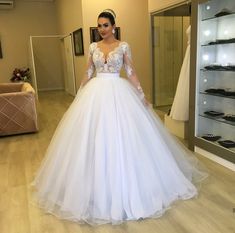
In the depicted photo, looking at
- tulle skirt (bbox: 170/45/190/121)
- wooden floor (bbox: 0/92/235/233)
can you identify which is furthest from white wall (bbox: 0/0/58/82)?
tulle skirt (bbox: 170/45/190/121)

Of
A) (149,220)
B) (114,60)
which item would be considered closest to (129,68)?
(114,60)

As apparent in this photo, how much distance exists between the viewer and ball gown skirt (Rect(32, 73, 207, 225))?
1.94m

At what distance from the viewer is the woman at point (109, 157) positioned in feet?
6.36

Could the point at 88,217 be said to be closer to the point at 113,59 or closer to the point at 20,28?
the point at 113,59

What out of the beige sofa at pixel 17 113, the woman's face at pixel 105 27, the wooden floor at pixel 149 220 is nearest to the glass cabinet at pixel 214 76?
the wooden floor at pixel 149 220

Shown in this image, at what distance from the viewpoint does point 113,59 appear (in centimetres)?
210

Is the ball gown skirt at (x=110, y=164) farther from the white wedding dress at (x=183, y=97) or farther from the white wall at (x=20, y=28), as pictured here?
the white wall at (x=20, y=28)

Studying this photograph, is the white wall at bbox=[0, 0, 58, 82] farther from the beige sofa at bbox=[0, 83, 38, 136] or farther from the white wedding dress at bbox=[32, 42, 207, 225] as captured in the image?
the white wedding dress at bbox=[32, 42, 207, 225]

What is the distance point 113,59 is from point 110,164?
0.84 meters

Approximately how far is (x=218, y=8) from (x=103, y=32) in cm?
156

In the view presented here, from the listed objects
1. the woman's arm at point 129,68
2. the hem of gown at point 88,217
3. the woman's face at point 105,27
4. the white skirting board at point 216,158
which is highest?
the woman's face at point 105,27

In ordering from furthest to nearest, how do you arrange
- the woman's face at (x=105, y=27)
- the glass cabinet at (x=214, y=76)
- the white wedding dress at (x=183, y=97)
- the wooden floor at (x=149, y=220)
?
the white wedding dress at (x=183, y=97) < the glass cabinet at (x=214, y=76) < the woman's face at (x=105, y=27) < the wooden floor at (x=149, y=220)

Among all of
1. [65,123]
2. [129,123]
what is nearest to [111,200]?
[129,123]

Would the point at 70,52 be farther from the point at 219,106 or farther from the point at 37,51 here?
the point at 219,106
